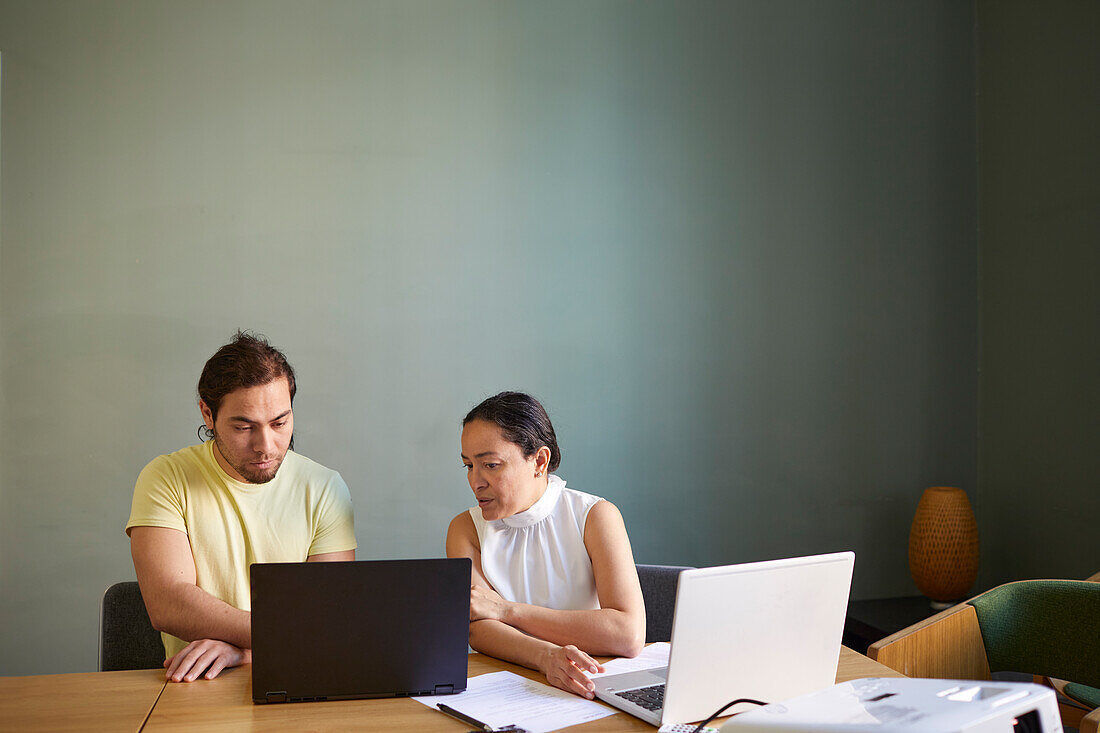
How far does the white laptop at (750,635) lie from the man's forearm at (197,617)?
2.55ft

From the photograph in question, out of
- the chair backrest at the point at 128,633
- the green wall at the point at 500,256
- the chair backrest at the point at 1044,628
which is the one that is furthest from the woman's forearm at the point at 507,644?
the green wall at the point at 500,256

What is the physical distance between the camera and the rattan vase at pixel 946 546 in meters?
3.17

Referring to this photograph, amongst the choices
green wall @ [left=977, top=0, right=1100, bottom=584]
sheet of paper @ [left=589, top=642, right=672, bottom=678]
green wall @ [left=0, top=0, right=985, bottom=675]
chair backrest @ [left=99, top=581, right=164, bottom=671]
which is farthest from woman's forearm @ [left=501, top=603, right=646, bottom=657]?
green wall @ [left=977, top=0, right=1100, bottom=584]

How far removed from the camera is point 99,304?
2896 millimetres

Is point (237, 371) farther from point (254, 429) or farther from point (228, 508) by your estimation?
point (228, 508)

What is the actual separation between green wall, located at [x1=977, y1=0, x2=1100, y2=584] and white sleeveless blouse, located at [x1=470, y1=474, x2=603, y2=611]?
83.4 inches

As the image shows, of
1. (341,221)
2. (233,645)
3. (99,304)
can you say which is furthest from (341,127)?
(233,645)

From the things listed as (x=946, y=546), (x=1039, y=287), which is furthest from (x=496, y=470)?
(x=1039, y=287)

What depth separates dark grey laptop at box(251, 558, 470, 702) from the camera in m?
1.43

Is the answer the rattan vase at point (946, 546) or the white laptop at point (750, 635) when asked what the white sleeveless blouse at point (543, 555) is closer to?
the white laptop at point (750, 635)

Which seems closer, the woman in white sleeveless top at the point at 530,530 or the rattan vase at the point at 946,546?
the woman in white sleeveless top at the point at 530,530

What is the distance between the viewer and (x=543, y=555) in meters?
2.01

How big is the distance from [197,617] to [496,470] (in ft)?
2.23

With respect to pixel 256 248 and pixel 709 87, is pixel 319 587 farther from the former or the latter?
pixel 709 87
